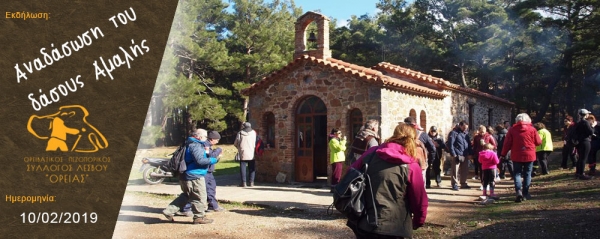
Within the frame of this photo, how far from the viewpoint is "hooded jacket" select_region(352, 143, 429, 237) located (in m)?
2.99

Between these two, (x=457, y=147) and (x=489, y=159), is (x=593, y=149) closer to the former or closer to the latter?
(x=457, y=147)

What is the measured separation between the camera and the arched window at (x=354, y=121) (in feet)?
32.3

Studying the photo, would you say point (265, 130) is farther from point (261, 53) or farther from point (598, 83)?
point (598, 83)

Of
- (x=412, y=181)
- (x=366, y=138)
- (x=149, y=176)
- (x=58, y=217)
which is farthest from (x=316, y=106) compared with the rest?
(x=58, y=217)

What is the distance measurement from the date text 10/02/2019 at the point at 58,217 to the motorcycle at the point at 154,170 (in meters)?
7.44

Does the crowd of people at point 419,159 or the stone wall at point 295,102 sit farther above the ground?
the stone wall at point 295,102

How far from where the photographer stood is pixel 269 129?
11.1m

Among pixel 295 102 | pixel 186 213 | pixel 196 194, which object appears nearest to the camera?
pixel 196 194

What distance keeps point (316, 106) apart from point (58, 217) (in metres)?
7.99

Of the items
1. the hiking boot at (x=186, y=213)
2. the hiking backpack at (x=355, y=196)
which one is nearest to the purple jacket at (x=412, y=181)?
the hiking backpack at (x=355, y=196)

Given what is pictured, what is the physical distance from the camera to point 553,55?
21.0 m

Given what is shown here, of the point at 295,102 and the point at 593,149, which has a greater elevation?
the point at 295,102

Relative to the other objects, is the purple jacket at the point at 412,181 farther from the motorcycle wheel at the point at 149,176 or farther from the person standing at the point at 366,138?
the motorcycle wheel at the point at 149,176

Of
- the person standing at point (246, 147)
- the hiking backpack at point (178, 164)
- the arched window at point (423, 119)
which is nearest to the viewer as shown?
the hiking backpack at point (178, 164)
